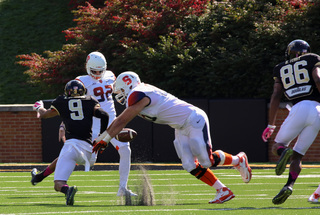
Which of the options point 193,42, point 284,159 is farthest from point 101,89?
point 193,42

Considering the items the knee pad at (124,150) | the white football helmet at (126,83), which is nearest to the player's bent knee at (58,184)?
the white football helmet at (126,83)

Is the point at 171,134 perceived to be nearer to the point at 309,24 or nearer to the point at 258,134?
the point at 258,134

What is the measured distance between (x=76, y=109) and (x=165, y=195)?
1838 millimetres

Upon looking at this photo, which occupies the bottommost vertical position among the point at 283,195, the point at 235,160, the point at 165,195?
the point at 165,195

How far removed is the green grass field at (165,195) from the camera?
7.64m

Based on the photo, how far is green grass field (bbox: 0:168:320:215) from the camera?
7641 millimetres

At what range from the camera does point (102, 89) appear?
33.0 feet

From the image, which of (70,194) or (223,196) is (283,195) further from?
(70,194)

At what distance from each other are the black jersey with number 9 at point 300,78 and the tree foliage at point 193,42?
9.31m

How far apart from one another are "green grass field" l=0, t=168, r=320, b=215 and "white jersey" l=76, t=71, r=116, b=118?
1.14m

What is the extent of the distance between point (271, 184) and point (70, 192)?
4371 mm

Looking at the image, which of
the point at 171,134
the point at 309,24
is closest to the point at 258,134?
the point at 171,134

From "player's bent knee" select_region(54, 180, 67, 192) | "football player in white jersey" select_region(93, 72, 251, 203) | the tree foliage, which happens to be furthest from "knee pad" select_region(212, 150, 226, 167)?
the tree foliage

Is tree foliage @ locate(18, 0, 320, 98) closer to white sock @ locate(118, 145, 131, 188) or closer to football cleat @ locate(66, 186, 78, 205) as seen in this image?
white sock @ locate(118, 145, 131, 188)
